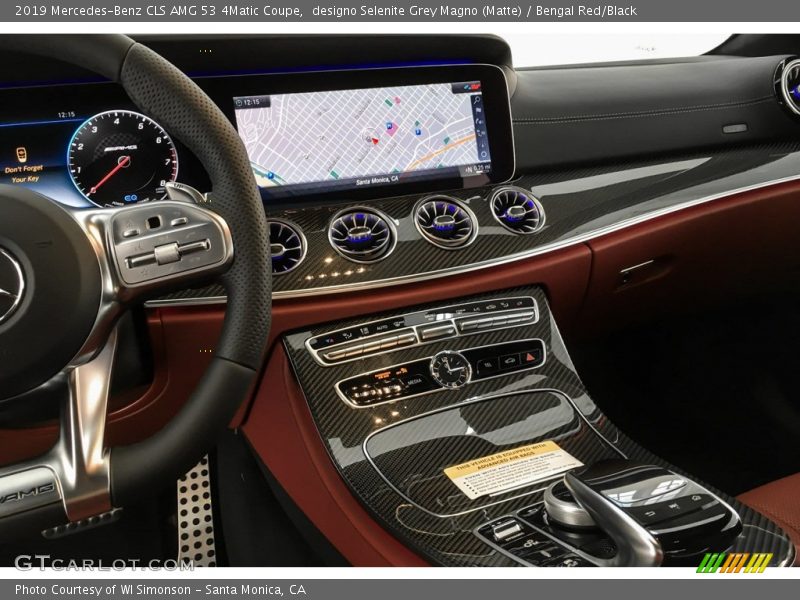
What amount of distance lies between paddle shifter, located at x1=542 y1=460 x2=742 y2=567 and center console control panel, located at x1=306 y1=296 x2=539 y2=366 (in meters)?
0.34

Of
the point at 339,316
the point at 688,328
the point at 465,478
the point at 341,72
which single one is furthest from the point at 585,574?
the point at 688,328

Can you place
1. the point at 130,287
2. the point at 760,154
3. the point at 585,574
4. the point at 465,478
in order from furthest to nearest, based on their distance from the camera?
the point at 760,154 → the point at 465,478 → the point at 585,574 → the point at 130,287

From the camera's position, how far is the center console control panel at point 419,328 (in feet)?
4.16

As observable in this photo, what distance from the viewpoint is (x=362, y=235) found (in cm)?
131

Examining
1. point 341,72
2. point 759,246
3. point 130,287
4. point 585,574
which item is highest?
point 341,72

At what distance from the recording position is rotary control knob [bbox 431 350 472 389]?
1.29 metres

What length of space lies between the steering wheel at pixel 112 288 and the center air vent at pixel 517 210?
622mm

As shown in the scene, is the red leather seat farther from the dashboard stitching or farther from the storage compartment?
the dashboard stitching

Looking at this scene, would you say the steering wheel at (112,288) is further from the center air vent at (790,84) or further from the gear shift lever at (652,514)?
the center air vent at (790,84)

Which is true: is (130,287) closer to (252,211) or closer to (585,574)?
(252,211)

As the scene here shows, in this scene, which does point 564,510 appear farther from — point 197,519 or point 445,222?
point 197,519

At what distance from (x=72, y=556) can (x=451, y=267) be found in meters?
0.83

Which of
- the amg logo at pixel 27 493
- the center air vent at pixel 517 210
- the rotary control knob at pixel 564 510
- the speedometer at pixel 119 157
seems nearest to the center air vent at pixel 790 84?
the center air vent at pixel 517 210

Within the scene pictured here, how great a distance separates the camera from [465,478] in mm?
1178
